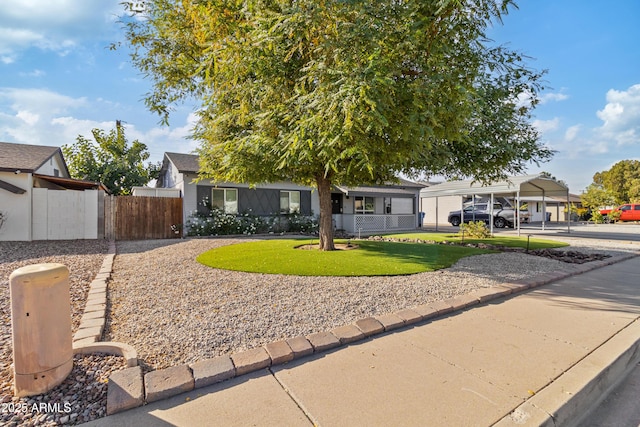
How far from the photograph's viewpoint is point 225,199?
14.8 meters

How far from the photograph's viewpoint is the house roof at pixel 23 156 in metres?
10.3

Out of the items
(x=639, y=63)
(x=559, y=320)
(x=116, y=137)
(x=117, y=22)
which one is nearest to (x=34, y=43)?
(x=117, y=22)

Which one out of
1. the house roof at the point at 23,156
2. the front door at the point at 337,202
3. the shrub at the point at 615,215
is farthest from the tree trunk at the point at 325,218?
the shrub at the point at 615,215

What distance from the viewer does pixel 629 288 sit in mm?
5609

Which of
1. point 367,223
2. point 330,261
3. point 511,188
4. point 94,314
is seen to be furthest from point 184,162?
point 511,188

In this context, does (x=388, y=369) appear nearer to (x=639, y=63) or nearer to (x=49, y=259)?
(x=49, y=259)

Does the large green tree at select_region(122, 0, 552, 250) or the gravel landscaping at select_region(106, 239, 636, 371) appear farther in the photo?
the large green tree at select_region(122, 0, 552, 250)

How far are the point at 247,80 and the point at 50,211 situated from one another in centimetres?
995

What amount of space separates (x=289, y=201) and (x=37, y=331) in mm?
14413

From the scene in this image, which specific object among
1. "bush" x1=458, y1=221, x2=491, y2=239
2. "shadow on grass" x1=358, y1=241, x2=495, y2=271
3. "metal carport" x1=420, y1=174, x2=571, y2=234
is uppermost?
"metal carport" x1=420, y1=174, x2=571, y2=234

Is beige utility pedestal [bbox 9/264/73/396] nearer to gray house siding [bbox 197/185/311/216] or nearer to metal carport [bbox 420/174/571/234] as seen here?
Answer: gray house siding [bbox 197/185/311/216]

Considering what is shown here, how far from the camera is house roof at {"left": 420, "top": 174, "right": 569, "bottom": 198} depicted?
14.6 m

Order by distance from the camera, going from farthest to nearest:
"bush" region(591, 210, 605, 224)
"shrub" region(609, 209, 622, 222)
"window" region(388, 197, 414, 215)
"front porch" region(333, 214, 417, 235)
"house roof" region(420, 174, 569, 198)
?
"shrub" region(609, 209, 622, 222) → "bush" region(591, 210, 605, 224) → "window" region(388, 197, 414, 215) → "front porch" region(333, 214, 417, 235) → "house roof" region(420, 174, 569, 198)

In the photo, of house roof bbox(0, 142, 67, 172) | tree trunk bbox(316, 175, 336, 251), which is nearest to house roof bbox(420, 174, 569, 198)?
tree trunk bbox(316, 175, 336, 251)
